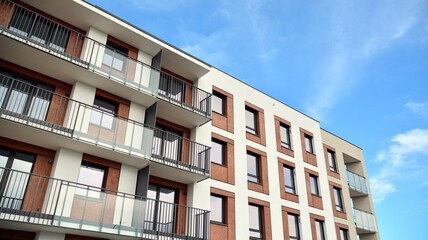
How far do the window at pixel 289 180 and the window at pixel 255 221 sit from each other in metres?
2.52

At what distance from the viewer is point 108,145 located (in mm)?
11617

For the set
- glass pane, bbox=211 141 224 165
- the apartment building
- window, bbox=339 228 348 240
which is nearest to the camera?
the apartment building

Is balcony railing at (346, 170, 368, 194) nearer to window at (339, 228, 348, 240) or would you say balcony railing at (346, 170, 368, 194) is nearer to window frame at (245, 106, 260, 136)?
window at (339, 228, 348, 240)

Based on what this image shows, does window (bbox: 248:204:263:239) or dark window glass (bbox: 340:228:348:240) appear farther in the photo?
dark window glass (bbox: 340:228:348:240)

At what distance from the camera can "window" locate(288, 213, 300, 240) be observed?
1703 cm

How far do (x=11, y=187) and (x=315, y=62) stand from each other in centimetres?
2973

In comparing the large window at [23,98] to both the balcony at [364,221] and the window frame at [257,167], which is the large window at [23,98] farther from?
the balcony at [364,221]

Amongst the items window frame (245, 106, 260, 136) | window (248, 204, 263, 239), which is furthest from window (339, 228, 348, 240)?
window frame (245, 106, 260, 136)

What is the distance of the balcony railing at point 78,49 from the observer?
37.4 ft

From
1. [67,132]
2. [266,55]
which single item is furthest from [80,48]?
[266,55]

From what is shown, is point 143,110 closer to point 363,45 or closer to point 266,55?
point 363,45

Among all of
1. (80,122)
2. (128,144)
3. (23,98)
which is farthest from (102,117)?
(23,98)

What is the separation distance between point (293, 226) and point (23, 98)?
13207 mm

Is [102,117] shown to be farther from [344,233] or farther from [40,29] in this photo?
[344,233]
